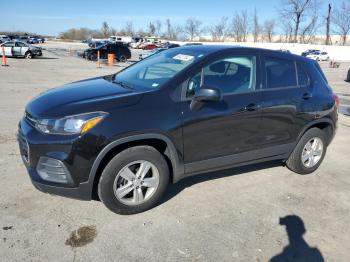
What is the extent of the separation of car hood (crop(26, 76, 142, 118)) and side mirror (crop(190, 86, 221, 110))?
593 millimetres

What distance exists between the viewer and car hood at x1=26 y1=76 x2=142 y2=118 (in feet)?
11.3

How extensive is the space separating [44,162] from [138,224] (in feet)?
3.71

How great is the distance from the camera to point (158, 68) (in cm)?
443

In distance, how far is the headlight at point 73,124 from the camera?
131 inches

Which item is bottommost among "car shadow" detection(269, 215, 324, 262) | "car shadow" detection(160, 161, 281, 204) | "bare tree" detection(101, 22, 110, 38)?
"car shadow" detection(269, 215, 324, 262)

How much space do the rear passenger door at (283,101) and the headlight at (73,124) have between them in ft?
6.98

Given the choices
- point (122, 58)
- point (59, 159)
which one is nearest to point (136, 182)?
point (59, 159)

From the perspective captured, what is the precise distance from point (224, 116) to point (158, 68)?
1055 mm

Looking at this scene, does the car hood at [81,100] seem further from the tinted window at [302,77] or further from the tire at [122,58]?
the tire at [122,58]

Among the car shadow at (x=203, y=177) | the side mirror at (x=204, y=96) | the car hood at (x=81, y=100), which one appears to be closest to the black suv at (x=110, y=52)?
the car shadow at (x=203, y=177)

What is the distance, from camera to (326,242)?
354cm

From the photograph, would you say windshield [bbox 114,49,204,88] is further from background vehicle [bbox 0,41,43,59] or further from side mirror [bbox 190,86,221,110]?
background vehicle [bbox 0,41,43,59]

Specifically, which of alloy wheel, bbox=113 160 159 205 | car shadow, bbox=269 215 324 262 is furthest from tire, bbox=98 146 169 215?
car shadow, bbox=269 215 324 262

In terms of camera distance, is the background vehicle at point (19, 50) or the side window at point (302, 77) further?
the background vehicle at point (19, 50)
